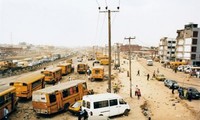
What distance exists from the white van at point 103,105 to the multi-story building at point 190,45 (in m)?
56.3

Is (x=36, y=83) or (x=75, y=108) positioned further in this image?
(x=36, y=83)

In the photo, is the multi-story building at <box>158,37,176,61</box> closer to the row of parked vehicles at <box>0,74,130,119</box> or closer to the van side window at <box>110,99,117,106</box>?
the row of parked vehicles at <box>0,74,130,119</box>

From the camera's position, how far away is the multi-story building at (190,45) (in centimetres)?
6825

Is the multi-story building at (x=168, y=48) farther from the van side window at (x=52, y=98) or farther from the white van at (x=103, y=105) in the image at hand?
the van side window at (x=52, y=98)

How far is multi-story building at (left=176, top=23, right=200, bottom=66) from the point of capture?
224 ft

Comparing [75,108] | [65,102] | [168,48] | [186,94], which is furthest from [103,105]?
[168,48]

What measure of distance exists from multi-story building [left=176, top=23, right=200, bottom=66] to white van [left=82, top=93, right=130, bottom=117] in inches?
2215

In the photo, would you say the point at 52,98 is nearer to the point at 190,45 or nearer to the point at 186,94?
the point at 186,94

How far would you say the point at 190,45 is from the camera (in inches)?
2721

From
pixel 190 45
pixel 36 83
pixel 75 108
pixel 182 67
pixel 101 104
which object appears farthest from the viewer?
pixel 190 45

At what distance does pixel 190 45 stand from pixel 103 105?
192ft

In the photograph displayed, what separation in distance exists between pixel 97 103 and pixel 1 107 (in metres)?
8.23

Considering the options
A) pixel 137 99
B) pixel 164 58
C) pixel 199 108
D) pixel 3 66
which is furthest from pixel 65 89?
pixel 164 58

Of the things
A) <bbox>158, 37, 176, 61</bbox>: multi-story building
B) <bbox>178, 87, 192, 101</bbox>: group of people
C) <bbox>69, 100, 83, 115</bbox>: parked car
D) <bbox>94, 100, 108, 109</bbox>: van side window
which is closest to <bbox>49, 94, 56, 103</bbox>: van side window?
<bbox>69, 100, 83, 115</bbox>: parked car
